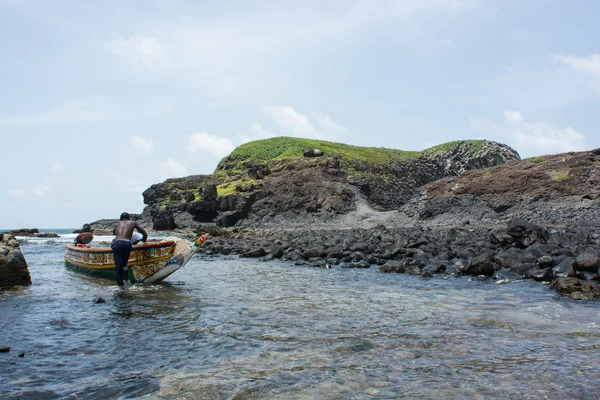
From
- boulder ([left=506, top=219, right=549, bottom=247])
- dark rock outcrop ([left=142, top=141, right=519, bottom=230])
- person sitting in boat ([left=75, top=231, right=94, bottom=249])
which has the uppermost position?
dark rock outcrop ([left=142, top=141, right=519, bottom=230])

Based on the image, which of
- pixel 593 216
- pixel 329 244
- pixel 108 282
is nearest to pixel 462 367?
pixel 108 282

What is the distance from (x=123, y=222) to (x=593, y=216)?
31.2 meters

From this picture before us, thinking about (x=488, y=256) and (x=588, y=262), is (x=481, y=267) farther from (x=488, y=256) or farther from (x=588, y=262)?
(x=588, y=262)

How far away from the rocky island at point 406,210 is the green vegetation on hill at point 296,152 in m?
0.38

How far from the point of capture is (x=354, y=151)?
84.7 m

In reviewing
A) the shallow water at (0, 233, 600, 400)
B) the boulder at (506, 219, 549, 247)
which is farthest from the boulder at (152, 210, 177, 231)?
the boulder at (506, 219, 549, 247)

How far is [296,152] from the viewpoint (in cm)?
7400

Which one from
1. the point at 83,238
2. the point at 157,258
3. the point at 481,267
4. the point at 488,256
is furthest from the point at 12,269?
the point at 488,256

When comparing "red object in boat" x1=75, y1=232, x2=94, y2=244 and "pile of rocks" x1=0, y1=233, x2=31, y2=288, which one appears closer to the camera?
"pile of rocks" x1=0, y1=233, x2=31, y2=288

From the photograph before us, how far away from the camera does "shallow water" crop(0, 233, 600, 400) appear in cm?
545

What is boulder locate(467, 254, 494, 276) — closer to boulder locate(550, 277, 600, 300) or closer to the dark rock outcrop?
boulder locate(550, 277, 600, 300)

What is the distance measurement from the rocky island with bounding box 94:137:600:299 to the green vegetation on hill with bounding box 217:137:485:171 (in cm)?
38

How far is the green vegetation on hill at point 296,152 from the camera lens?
74.8m

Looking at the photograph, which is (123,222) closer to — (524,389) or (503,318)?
(503,318)
